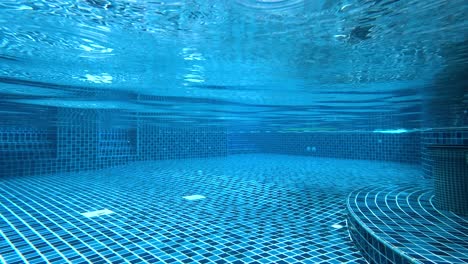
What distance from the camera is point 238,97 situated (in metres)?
8.52

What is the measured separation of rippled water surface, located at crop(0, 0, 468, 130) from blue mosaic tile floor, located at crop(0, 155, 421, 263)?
2.89m

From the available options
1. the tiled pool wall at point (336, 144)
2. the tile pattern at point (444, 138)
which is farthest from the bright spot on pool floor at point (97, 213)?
the tiled pool wall at point (336, 144)

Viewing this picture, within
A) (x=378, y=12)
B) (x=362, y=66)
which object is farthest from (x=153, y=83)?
(x=378, y=12)

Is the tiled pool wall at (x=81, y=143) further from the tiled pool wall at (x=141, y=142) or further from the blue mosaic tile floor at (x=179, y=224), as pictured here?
the blue mosaic tile floor at (x=179, y=224)

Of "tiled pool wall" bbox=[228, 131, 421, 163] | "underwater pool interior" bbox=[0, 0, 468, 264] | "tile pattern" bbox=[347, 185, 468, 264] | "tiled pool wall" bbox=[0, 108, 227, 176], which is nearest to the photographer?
"underwater pool interior" bbox=[0, 0, 468, 264]

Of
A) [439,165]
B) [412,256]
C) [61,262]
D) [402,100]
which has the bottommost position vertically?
[61,262]

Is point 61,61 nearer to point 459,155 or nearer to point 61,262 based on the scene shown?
point 61,262

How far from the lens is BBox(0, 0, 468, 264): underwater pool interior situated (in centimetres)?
304

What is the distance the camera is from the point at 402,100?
841 cm

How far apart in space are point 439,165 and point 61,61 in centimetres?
683

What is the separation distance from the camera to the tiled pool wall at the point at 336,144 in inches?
645

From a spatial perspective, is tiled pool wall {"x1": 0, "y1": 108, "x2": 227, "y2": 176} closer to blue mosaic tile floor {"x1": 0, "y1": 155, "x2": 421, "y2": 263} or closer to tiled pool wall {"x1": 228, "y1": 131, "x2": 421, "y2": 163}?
blue mosaic tile floor {"x1": 0, "y1": 155, "x2": 421, "y2": 263}

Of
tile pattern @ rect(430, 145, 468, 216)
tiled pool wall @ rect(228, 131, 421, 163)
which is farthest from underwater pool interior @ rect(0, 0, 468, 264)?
tiled pool wall @ rect(228, 131, 421, 163)

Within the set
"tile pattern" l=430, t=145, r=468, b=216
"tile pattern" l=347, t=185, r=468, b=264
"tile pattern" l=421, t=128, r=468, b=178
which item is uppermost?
"tile pattern" l=421, t=128, r=468, b=178
